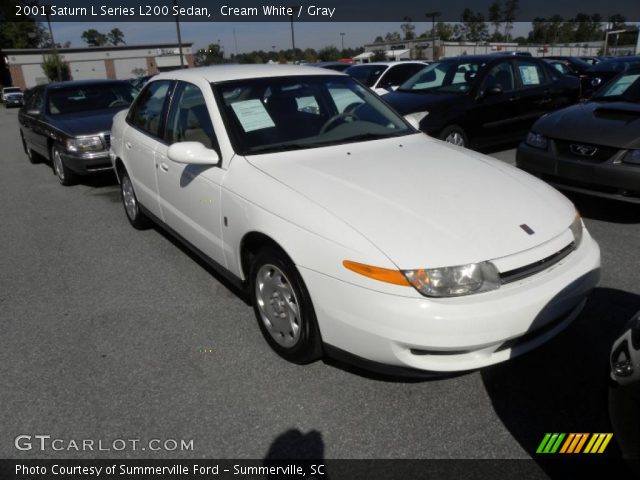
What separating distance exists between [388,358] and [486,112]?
20.4 feet

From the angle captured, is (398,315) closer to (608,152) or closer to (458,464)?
(458,464)

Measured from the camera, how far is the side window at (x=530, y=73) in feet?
27.2

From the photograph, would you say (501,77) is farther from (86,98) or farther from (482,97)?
(86,98)

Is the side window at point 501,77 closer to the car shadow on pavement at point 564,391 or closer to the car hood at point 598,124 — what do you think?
the car hood at point 598,124

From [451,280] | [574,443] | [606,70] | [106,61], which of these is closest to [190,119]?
[451,280]

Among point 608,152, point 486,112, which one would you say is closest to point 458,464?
point 608,152

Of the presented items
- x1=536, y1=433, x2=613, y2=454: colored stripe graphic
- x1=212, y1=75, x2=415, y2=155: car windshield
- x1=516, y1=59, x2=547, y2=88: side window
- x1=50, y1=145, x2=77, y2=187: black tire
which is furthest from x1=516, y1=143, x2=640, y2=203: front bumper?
x1=50, y1=145, x2=77, y2=187: black tire

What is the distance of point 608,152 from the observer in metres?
4.74

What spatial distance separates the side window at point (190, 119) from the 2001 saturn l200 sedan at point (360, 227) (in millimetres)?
16

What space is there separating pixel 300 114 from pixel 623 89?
4282 millimetres

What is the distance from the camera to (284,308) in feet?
9.40

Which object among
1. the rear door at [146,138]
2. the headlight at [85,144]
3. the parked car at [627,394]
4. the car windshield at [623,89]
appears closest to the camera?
the parked car at [627,394]

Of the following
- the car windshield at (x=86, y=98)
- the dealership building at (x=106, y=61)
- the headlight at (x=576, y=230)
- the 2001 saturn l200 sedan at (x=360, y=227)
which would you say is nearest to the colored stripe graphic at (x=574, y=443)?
the 2001 saturn l200 sedan at (x=360, y=227)

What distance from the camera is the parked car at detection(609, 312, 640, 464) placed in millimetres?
1745
